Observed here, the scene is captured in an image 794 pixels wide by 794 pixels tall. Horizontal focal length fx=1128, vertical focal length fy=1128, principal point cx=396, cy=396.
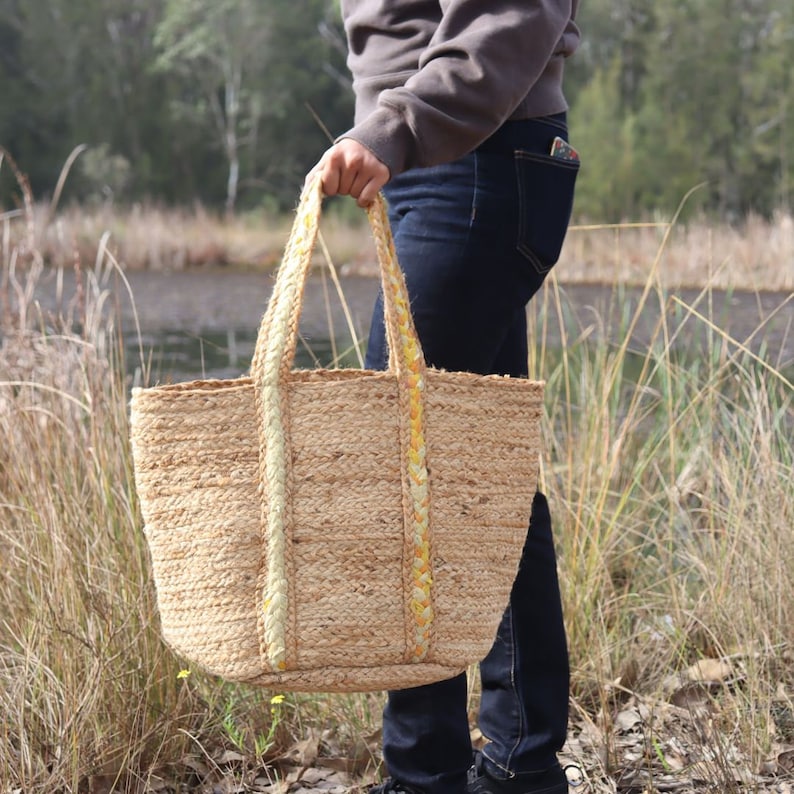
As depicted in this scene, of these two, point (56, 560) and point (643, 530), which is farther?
point (643, 530)

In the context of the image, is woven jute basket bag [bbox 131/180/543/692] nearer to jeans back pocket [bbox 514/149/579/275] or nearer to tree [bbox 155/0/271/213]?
jeans back pocket [bbox 514/149/579/275]

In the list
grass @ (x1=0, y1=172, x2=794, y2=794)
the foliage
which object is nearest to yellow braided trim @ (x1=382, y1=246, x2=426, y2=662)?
grass @ (x1=0, y1=172, x2=794, y2=794)

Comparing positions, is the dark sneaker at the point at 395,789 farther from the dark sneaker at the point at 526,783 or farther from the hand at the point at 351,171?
the hand at the point at 351,171

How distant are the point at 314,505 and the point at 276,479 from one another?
5 centimetres

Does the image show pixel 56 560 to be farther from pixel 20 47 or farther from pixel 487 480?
pixel 20 47

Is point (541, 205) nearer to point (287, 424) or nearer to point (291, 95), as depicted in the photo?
point (287, 424)

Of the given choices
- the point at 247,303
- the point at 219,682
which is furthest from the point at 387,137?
the point at 247,303

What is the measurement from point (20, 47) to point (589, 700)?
96.1ft

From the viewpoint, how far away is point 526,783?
145cm

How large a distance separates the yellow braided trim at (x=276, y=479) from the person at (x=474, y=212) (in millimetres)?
152

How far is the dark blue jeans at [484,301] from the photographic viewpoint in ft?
4.19

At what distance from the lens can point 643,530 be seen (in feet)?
9.12

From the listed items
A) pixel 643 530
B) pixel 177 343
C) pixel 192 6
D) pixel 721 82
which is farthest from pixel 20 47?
pixel 643 530

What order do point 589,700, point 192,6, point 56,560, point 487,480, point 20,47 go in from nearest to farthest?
point 487,480 → point 56,560 → point 589,700 → point 192,6 → point 20,47
